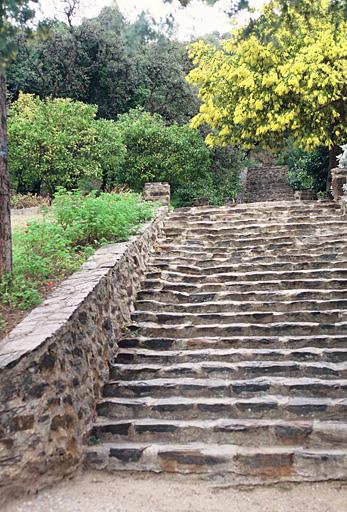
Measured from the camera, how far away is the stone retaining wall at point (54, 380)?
3.42m

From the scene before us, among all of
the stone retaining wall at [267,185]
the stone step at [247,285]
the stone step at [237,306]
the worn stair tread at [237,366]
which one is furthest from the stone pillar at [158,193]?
the stone retaining wall at [267,185]

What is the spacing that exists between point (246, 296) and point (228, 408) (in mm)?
2128

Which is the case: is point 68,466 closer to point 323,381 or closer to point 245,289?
point 323,381

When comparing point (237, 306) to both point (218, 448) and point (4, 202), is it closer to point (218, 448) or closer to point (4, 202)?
point (218, 448)

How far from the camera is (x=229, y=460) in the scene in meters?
3.84

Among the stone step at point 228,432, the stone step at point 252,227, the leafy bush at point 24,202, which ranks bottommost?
the stone step at point 228,432

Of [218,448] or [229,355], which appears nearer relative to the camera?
[218,448]

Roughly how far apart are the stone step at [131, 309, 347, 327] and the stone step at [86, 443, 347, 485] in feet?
6.25

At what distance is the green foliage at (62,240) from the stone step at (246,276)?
0.81m

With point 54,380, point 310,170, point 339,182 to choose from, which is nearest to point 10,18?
point 54,380

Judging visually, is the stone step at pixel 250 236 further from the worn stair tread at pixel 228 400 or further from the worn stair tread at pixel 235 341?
the worn stair tread at pixel 228 400

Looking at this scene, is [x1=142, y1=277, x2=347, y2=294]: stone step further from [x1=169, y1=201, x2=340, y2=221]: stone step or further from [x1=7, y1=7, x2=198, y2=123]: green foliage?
[x1=7, y1=7, x2=198, y2=123]: green foliage

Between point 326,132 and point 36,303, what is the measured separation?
32.2 ft

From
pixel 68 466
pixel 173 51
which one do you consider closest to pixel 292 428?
pixel 68 466
